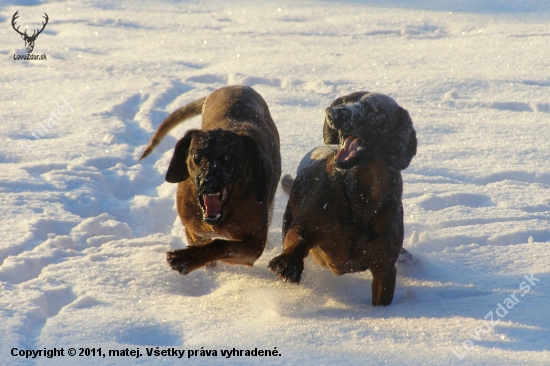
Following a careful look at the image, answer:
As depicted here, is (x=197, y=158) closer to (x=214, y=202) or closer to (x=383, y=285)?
(x=214, y=202)

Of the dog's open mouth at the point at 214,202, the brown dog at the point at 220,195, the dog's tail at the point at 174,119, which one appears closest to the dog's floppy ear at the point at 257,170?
the brown dog at the point at 220,195

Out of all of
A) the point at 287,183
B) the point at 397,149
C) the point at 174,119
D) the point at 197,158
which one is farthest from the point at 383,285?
the point at 174,119

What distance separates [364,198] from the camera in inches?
127

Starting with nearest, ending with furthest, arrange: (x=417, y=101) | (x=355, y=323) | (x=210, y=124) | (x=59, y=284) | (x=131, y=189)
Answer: (x=355, y=323) < (x=59, y=284) < (x=210, y=124) < (x=131, y=189) < (x=417, y=101)

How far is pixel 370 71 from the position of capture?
7746 mm

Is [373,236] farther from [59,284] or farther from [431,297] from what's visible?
[59,284]

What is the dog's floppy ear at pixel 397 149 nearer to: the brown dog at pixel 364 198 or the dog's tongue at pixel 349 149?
the brown dog at pixel 364 198

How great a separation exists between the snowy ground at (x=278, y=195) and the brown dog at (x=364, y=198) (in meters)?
0.21

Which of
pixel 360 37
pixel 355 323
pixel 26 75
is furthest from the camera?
pixel 360 37

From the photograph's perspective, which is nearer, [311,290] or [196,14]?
[311,290]

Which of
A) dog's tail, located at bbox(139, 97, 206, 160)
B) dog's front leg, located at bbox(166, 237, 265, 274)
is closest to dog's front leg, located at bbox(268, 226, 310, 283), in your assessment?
dog's front leg, located at bbox(166, 237, 265, 274)

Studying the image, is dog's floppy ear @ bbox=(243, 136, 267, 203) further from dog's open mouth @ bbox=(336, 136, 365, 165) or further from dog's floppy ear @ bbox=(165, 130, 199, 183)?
dog's open mouth @ bbox=(336, 136, 365, 165)

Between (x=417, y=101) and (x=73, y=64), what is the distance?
391cm

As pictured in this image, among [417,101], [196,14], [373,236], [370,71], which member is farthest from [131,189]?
[196,14]
